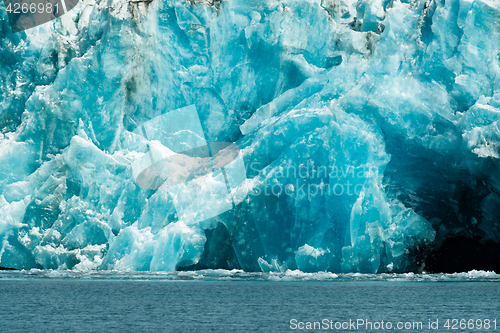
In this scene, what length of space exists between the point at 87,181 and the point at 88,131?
6.08 feet

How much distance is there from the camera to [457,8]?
19.5 metres

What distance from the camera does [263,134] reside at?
805 inches

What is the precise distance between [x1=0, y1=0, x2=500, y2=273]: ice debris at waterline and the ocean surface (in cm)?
70

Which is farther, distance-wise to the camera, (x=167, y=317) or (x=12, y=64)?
(x=12, y=64)

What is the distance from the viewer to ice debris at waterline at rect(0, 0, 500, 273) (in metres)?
19.4

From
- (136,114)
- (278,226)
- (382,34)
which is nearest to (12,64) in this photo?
(136,114)

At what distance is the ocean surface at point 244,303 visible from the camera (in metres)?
12.9

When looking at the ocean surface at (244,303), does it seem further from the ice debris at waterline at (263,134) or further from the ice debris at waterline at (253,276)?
the ice debris at waterline at (263,134)

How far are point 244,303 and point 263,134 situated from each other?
6.38m

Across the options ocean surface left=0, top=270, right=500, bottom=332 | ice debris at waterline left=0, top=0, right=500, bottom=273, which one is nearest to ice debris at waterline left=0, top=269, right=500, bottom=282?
ocean surface left=0, top=270, right=500, bottom=332

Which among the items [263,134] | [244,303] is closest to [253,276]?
[244,303]

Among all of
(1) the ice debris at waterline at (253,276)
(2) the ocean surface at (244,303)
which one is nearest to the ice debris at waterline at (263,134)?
(1) the ice debris at waterline at (253,276)

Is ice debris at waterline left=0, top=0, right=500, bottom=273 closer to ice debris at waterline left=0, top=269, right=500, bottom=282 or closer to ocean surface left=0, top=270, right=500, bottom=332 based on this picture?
ice debris at waterline left=0, top=269, right=500, bottom=282

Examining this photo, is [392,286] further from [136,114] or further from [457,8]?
[136,114]
